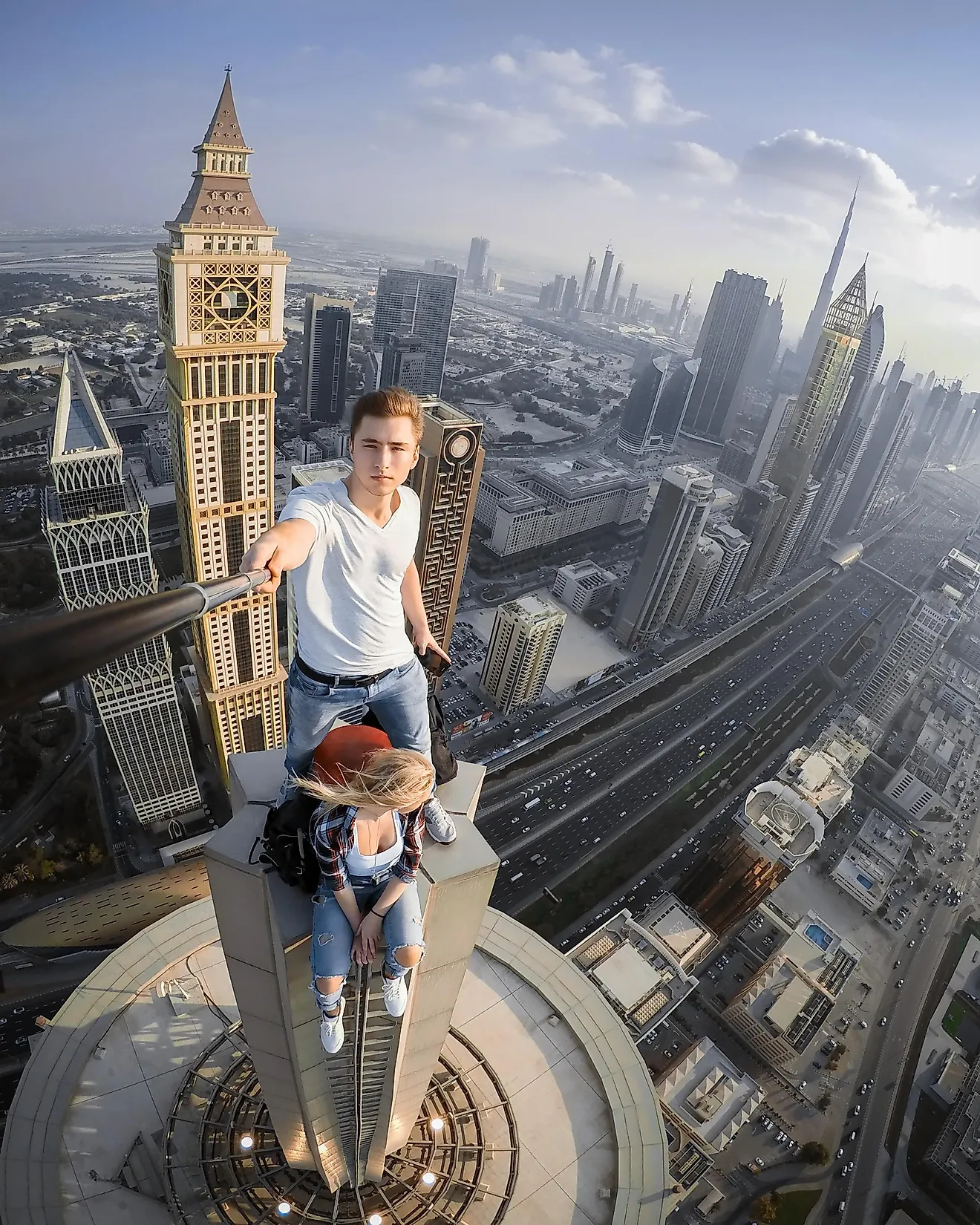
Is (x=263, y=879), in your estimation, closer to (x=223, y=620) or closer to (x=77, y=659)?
(x=77, y=659)

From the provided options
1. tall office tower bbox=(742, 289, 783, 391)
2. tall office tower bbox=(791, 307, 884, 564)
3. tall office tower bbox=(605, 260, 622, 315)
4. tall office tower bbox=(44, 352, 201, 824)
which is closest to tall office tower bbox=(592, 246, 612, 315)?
tall office tower bbox=(605, 260, 622, 315)

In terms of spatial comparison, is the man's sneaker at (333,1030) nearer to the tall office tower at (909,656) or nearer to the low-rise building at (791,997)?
the low-rise building at (791,997)

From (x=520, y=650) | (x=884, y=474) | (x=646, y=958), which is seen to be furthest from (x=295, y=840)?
(x=884, y=474)

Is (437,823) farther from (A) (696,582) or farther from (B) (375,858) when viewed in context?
(A) (696,582)

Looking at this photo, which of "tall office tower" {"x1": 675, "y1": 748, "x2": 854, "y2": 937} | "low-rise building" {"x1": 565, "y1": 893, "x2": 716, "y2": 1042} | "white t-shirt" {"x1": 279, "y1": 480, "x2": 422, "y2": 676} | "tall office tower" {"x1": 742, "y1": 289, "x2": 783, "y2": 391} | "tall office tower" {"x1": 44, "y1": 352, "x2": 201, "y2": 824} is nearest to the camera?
"white t-shirt" {"x1": 279, "y1": 480, "x2": 422, "y2": 676}

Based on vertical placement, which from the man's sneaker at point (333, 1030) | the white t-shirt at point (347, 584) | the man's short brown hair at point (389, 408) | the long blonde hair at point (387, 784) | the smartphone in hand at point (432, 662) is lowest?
the man's sneaker at point (333, 1030)

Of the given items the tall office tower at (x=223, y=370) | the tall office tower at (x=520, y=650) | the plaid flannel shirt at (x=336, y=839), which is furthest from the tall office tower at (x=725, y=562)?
the plaid flannel shirt at (x=336, y=839)

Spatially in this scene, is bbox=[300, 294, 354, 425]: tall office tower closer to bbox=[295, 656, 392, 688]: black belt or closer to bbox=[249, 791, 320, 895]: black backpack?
bbox=[295, 656, 392, 688]: black belt
